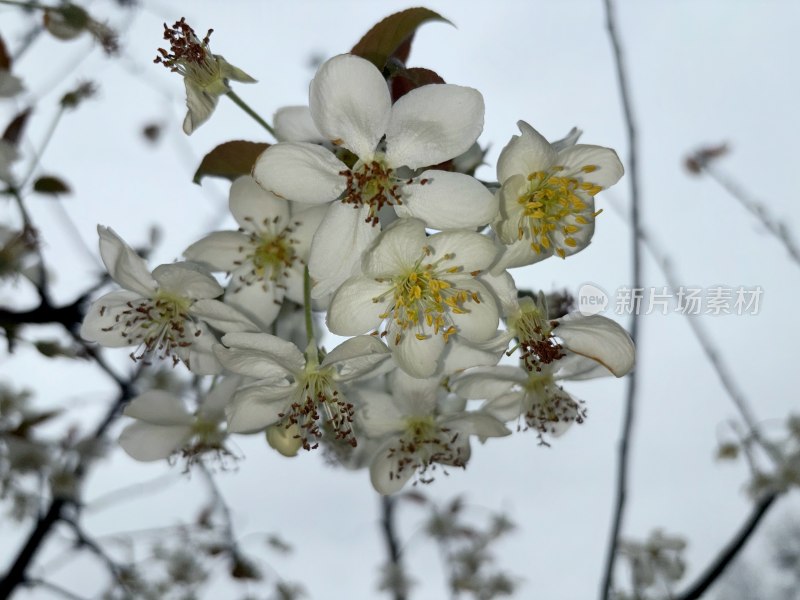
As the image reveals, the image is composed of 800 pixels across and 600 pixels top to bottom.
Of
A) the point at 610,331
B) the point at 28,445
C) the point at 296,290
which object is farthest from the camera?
the point at 28,445

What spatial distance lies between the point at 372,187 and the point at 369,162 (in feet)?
0.12

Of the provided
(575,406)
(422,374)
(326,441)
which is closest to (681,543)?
(575,406)

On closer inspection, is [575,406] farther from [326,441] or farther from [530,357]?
[326,441]

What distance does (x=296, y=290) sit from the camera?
46.3 inches

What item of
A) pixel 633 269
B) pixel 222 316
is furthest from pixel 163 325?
pixel 633 269

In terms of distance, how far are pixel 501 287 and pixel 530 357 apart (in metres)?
0.15

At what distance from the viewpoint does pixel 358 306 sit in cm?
96

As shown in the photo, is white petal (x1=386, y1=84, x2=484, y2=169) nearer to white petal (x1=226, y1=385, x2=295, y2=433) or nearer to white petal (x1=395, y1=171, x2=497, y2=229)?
white petal (x1=395, y1=171, x2=497, y2=229)

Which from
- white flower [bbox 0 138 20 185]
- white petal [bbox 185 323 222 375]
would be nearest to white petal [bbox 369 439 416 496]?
white petal [bbox 185 323 222 375]

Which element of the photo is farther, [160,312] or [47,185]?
[47,185]

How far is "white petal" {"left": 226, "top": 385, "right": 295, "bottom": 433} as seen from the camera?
1.07 m

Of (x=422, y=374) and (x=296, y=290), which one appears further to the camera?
(x=296, y=290)

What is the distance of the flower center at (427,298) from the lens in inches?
37.5

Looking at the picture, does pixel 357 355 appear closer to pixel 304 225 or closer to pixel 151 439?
pixel 304 225
